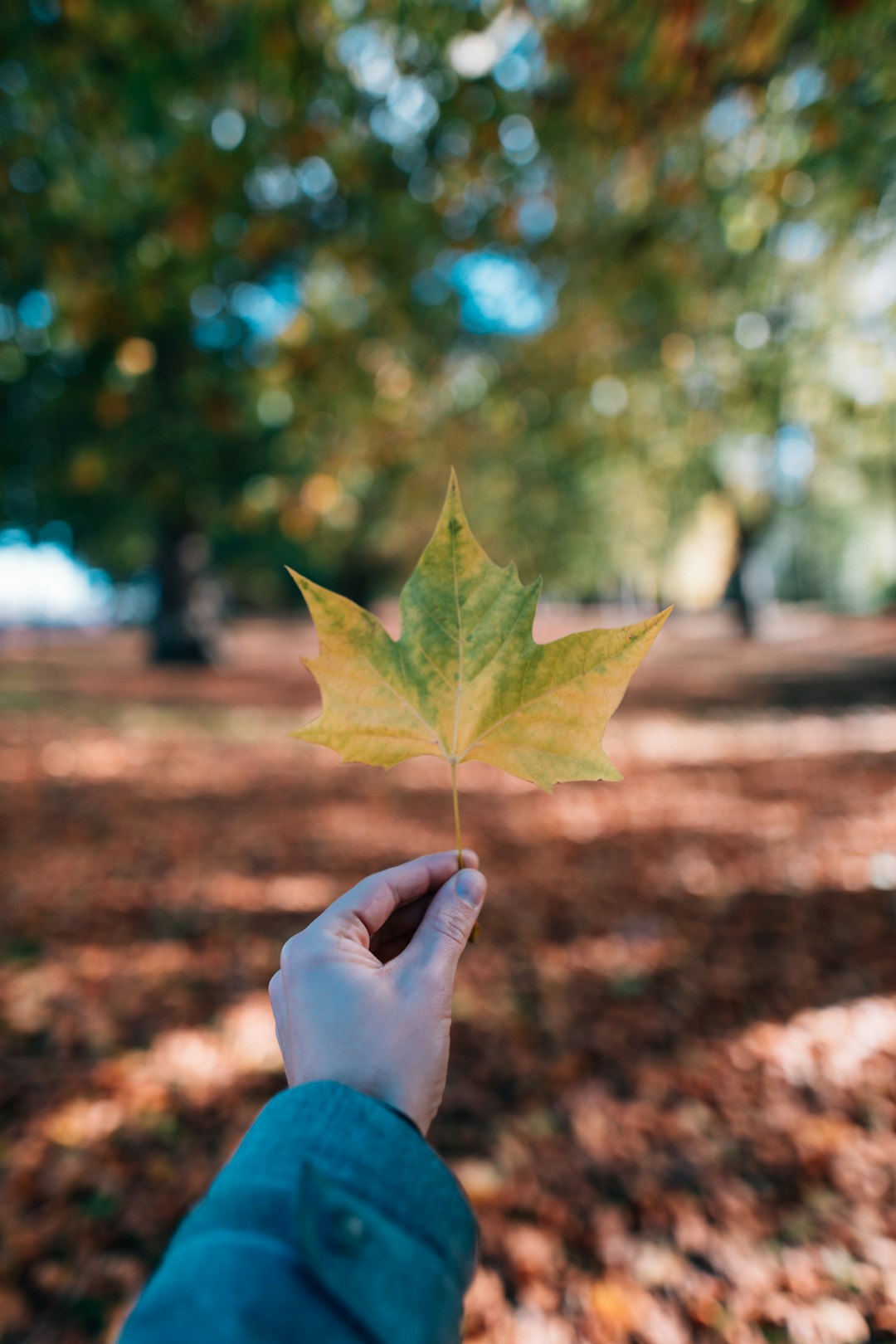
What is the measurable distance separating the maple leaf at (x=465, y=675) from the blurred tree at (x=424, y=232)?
3432 mm

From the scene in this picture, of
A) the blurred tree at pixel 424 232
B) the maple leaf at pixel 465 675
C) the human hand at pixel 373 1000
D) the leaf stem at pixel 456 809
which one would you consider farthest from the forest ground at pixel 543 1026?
the blurred tree at pixel 424 232

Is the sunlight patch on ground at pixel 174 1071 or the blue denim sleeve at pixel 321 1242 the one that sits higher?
the blue denim sleeve at pixel 321 1242

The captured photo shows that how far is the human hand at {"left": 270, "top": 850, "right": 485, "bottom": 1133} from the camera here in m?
0.96

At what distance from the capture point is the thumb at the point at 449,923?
1.05 meters

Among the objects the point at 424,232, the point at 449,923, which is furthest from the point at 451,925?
the point at 424,232

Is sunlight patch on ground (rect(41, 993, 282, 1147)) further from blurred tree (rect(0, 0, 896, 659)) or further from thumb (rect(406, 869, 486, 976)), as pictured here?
blurred tree (rect(0, 0, 896, 659))

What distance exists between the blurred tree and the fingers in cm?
369

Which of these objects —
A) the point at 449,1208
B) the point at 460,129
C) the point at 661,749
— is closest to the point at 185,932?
the point at 449,1208

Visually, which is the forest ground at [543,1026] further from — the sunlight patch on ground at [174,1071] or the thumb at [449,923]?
the thumb at [449,923]

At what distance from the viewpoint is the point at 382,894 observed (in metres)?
1.13

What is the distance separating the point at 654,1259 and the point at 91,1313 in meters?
1.79

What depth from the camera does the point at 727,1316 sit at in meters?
2.27

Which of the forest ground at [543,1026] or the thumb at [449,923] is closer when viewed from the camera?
the thumb at [449,923]

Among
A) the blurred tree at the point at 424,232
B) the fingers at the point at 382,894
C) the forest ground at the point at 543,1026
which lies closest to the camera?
the fingers at the point at 382,894
